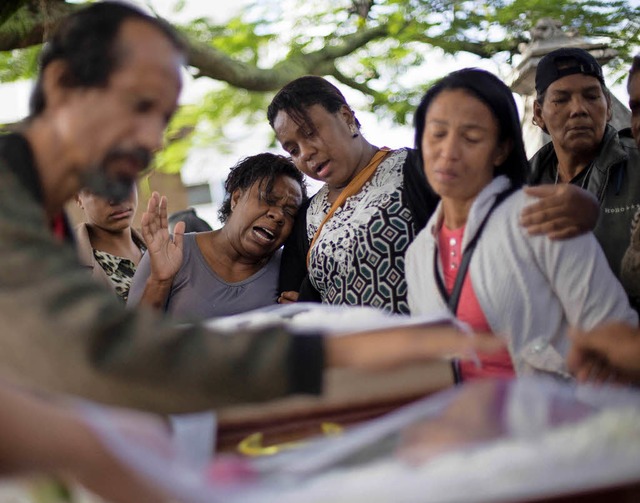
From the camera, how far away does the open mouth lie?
318 cm

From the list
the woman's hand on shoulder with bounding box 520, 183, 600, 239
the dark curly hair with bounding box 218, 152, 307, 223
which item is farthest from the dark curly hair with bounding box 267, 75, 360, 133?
the woman's hand on shoulder with bounding box 520, 183, 600, 239

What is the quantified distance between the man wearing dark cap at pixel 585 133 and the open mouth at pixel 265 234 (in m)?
1.24

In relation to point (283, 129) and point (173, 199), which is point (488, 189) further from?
point (173, 199)

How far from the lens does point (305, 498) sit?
3.29 ft

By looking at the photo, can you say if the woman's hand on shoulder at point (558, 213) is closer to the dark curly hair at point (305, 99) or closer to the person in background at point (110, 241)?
the dark curly hair at point (305, 99)

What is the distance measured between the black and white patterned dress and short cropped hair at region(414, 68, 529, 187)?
474 mm

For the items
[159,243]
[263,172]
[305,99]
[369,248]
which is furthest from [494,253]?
[159,243]

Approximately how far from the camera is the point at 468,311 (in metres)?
1.96

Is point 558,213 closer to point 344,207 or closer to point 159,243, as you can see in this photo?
point 344,207

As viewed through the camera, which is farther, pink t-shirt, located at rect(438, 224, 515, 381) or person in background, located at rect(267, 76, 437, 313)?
person in background, located at rect(267, 76, 437, 313)

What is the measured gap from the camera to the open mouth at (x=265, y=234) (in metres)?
3.18

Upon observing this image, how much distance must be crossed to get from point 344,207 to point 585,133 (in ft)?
3.59

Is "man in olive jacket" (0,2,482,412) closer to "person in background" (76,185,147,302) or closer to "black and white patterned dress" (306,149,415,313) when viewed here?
"black and white patterned dress" (306,149,415,313)

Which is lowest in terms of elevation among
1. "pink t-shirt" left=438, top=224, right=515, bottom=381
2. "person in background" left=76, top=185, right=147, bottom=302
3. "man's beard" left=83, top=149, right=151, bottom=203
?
"person in background" left=76, top=185, right=147, bottom=302
